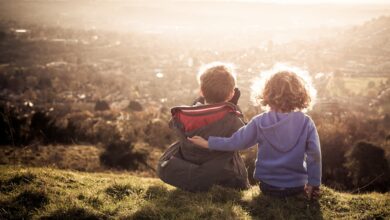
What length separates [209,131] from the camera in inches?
179

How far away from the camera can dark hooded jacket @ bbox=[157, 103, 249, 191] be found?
4.49 metres

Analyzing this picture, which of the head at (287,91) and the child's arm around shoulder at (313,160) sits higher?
the head at (287,91)

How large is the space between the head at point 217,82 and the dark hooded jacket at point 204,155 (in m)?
0.12

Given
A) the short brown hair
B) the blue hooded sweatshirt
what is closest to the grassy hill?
the blue hooded sweatshirt

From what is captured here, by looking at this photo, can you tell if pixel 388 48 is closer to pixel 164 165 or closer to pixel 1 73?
pixel 164 165

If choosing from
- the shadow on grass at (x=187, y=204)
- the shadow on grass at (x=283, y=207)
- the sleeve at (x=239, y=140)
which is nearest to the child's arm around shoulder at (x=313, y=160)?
the shadow on grass at (x=283, y=207)

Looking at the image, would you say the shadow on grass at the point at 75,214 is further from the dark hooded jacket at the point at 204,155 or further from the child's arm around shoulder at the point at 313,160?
the child's arm around shoulder at the point at 313,160

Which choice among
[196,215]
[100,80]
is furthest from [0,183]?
[100,80]

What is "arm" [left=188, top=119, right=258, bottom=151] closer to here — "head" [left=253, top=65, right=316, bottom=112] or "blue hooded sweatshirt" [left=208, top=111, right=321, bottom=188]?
"blue hooded sweatshirt" [left=208, top=111, right=321, bottom=188]

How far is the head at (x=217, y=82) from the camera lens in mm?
4352

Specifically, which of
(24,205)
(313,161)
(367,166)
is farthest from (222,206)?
(367,166)

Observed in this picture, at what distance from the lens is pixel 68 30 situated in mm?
159625

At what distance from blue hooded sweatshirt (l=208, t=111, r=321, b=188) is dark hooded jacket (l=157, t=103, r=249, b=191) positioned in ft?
0.99

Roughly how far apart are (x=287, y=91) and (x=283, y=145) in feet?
1.97
